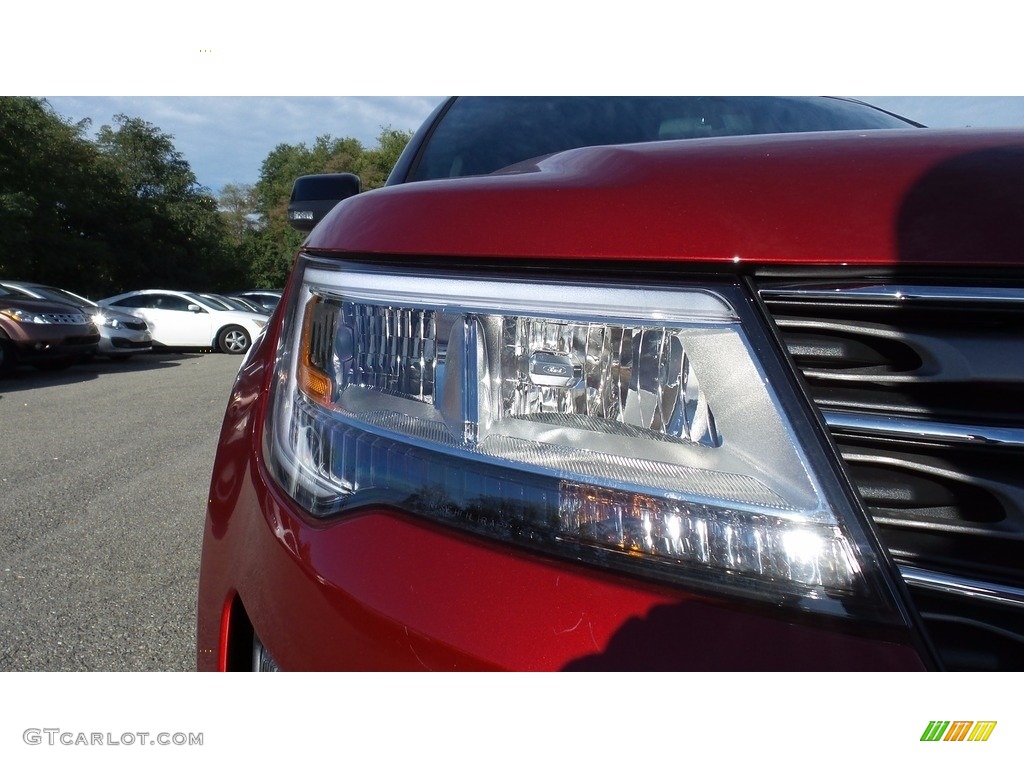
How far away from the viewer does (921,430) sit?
71 centimetres

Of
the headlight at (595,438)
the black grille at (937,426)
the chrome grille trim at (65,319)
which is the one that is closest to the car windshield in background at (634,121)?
the headlight at (595,438)

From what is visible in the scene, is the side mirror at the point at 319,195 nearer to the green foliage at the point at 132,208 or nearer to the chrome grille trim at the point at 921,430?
the green foliage at the point at 132,208

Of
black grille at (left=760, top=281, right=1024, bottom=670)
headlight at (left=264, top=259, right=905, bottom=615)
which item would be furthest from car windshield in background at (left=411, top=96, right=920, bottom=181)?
black grille at (left=760, top=281, right=1024, bottom=670)

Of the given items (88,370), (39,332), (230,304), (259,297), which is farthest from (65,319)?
(259,297)

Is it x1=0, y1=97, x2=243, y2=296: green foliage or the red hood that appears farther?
x1=0, y1=97, x2=243, y2=296: green foliage

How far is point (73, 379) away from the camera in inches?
409

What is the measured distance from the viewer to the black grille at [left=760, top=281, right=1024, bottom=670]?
69cm

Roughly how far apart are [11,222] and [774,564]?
1191 centimetres

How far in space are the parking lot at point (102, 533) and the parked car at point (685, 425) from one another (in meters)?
1.90

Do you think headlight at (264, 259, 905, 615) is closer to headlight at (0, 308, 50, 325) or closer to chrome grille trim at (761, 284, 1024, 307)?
chrome grille trim at (761, 284, 1024, 307)

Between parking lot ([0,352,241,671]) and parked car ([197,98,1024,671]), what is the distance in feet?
6.22

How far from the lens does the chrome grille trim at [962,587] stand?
685 mm
